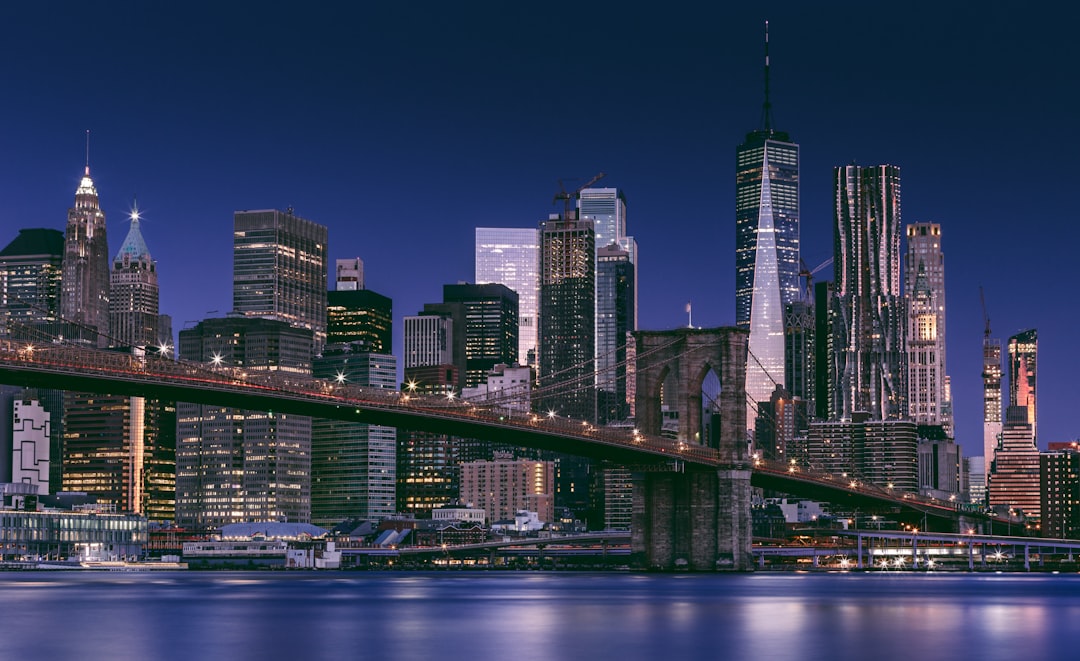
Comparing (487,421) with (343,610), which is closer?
(343,610)

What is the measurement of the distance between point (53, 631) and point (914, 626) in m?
27.5

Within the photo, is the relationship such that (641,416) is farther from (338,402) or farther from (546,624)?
(546,624)

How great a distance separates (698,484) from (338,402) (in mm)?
22826

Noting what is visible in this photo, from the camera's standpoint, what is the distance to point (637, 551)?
100938 millimetres

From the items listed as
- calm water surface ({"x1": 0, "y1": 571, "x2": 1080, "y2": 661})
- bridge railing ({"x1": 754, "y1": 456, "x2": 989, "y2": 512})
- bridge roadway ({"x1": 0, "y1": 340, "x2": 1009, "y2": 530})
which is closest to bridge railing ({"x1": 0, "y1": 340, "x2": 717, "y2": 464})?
bridge roadway ({"x1": 0, "y1": 340, "x2": 1009, "y2": 530})

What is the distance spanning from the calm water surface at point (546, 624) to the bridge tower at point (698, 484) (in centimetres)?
827

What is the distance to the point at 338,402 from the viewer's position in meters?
86.6

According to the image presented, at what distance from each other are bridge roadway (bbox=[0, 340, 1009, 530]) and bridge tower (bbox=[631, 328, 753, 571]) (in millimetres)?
1372

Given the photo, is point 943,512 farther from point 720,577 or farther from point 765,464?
point 720,577

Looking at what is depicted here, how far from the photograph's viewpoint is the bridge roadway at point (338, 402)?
254ft

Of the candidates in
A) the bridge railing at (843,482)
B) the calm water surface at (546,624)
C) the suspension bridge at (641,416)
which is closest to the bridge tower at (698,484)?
the suspension bridge at (641,416)

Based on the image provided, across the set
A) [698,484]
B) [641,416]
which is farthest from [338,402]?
[641,416]

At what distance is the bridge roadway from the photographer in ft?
254

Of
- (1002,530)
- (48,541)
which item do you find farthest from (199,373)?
(1002,530)
